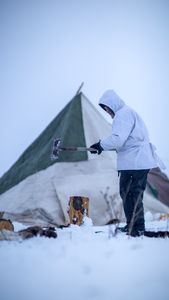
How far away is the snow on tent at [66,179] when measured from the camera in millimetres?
4656

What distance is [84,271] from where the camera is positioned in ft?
5.48

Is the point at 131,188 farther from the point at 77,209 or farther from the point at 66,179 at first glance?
the point at 66,179

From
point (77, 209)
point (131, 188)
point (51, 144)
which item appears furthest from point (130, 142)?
→ point (51, 144)

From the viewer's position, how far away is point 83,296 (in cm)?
146

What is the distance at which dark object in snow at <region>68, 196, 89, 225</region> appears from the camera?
3.66 metres

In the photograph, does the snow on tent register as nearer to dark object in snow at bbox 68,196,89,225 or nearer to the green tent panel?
the green tent panel

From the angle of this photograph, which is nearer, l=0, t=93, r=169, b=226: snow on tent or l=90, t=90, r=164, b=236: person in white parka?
l=90, t=90, r=164, b=236: person in white parka

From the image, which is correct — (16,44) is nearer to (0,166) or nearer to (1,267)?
(0,166)

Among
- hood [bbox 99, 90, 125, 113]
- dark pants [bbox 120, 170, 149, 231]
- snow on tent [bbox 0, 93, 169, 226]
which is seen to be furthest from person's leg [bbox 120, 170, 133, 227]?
snow on tent [bbox 0, 93, 169, 226]

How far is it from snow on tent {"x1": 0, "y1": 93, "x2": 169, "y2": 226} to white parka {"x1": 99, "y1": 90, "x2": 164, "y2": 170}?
1.25 m

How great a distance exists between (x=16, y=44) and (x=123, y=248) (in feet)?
60.8

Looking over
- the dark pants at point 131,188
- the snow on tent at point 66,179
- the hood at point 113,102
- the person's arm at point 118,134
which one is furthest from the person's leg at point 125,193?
the snow on tent at point 66,179

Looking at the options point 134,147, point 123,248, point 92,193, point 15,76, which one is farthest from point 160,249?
point 15,76

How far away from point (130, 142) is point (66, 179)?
6.63 feet
